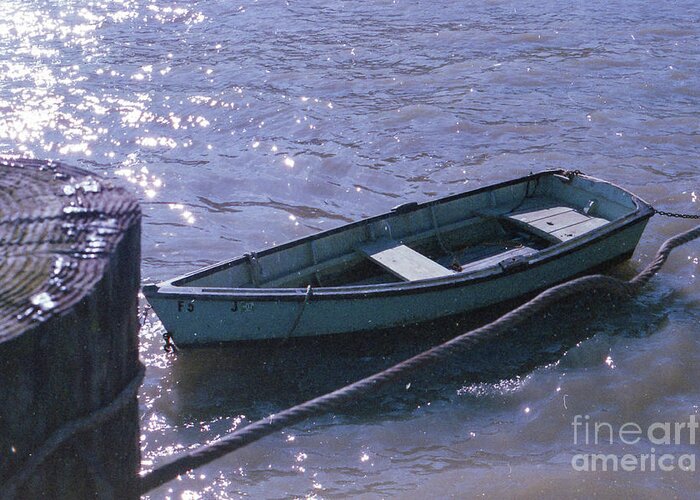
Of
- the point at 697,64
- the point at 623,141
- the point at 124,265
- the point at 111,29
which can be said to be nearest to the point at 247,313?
the point at 124,265

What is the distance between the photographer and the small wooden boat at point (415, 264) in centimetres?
826

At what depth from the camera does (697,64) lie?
18.0 metres

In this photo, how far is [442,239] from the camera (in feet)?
34.5

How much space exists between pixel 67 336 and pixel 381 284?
6894 mm

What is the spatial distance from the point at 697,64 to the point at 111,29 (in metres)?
13.9

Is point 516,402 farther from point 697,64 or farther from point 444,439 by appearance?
point 697,64

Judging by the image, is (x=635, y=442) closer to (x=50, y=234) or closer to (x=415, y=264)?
(x=415, y=264)

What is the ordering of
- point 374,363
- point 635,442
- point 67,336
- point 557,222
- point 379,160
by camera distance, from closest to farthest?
point 67,336 < point 635,442 < point 374,363 < point 557,222 < point 379,160

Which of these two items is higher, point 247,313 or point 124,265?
point 124,265

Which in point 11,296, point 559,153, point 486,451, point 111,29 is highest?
point 111,29

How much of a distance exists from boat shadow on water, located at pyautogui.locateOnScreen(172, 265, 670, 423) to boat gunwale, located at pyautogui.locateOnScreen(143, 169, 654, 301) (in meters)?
0.56

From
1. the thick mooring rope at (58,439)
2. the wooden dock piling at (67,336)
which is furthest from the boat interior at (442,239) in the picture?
the thick mooring rope at (58,439)

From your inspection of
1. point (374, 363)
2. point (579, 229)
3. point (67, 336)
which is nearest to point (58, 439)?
point (67, 336)

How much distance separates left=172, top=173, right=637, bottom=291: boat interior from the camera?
30.0ft
